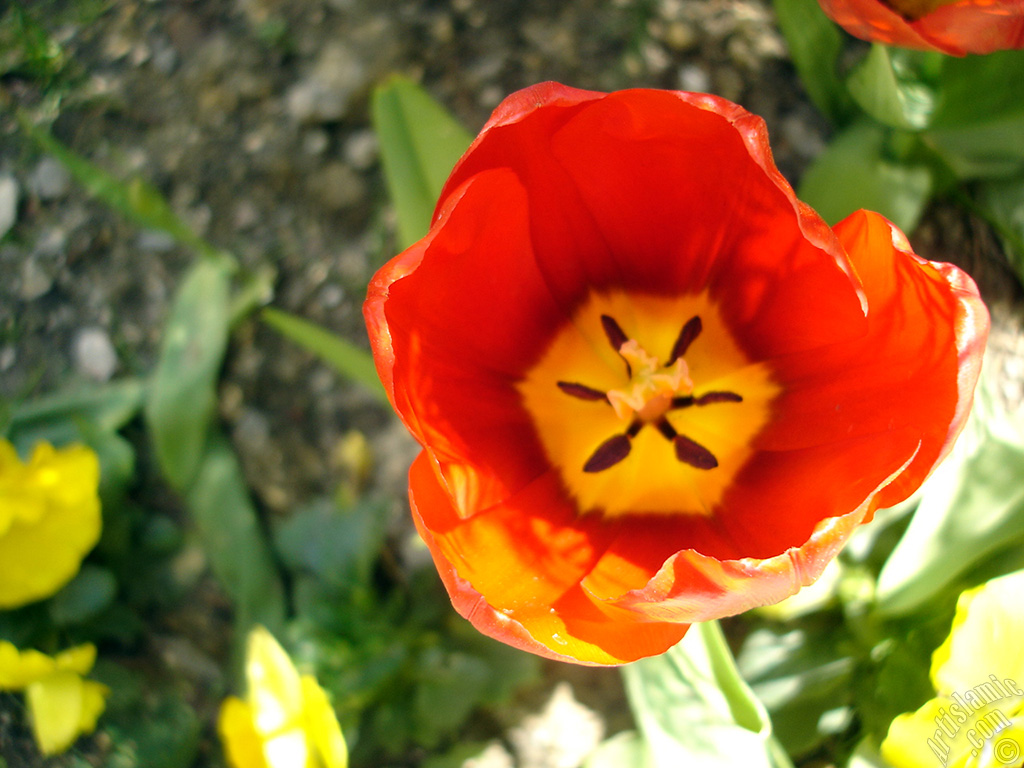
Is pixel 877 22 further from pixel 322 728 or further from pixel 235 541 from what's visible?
pixel 235 541

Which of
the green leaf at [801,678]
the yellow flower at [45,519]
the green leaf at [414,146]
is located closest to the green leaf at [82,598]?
the yellow flower at [45,519]

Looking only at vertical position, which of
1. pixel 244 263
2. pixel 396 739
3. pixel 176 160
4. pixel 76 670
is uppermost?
pixel 176 160

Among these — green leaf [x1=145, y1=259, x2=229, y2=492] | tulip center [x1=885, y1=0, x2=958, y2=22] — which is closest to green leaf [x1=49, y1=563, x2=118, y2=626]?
green leaf [x1=145, y1=259, x2=229, y2=492]

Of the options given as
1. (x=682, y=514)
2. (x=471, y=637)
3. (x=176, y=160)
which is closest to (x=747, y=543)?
(x=682, y=514)

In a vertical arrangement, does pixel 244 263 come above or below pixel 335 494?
above

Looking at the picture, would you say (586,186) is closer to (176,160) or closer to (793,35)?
(793,35)

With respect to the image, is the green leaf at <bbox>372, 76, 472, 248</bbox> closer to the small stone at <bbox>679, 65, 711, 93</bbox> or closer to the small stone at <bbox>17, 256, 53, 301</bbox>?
the small stone at <bbox>679, 65, 711, 93</bbox>

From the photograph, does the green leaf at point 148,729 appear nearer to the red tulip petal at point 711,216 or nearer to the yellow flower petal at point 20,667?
the yellow flower petal at point 20,667
